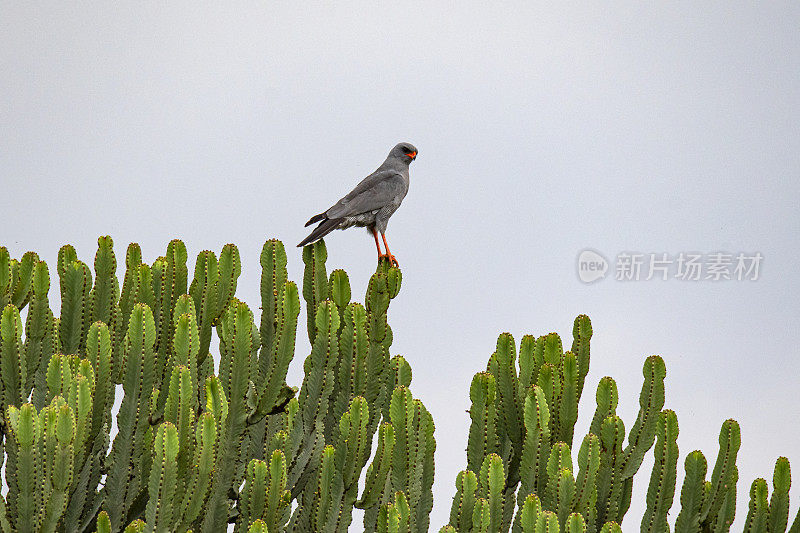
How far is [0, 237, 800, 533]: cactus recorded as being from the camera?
6.32 m

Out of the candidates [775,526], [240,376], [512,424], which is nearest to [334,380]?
[240,376]

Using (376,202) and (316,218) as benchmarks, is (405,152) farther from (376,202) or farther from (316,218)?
(316,218)

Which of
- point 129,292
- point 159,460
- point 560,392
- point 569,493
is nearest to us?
point 159,460

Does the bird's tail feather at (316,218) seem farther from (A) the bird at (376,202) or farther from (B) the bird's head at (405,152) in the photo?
(B) the bird's head at (405,152)

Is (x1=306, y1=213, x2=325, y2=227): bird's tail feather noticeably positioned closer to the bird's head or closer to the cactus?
the cactus

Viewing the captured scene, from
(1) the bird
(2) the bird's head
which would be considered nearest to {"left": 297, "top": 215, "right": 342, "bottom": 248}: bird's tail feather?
(1) the bird

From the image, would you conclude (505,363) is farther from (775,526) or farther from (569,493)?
(775,526)

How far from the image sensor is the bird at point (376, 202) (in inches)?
324

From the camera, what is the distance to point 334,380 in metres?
7.54

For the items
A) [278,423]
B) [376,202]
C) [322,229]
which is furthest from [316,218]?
[278,423]

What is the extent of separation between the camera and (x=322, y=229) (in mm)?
8047

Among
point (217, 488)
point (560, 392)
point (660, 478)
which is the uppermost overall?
point (560, 392)

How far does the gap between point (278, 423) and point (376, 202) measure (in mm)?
2131

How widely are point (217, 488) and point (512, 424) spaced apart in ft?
6.99
